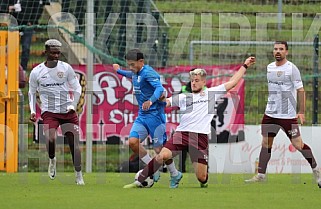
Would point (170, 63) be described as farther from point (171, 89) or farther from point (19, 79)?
point (19, 79)

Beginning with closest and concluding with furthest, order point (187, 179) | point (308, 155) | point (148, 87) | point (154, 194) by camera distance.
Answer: point (154, 194) → point (148, 87) → point (308, 155) → point (187, 179)

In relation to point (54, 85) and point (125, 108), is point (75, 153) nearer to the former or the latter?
point (54, 85)

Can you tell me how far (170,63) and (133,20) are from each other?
1.46m

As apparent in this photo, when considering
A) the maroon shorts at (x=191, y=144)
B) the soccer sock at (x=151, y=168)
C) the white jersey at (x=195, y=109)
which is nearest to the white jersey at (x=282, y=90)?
the white jersey at (x=195, y=109)

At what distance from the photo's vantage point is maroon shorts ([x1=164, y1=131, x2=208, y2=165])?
12656 mm

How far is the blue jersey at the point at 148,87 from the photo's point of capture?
13086mm

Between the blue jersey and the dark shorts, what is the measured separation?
1.76 m

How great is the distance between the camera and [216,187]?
13.1m

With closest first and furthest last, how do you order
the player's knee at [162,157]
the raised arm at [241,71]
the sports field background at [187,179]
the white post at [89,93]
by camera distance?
the sports field background at [187,179], the raised arm at [241,71], the player's knee at [162,157], the white post at [89,93]

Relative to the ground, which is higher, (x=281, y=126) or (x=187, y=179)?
(x=281, y=126)

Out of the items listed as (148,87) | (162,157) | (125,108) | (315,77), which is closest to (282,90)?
(148,87)

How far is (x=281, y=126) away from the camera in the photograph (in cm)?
1396

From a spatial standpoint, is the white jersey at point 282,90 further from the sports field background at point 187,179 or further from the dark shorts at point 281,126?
the sports field background at point 187,179

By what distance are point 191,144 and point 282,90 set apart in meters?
2.11
